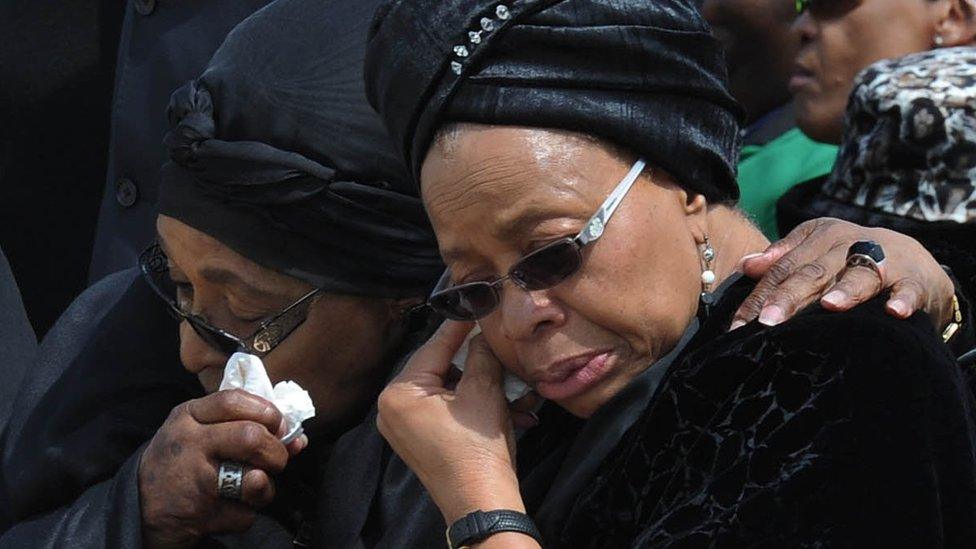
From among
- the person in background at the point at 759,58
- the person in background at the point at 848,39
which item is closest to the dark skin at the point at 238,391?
the person in background at the point at 848,39

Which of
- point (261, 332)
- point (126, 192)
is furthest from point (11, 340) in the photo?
point (261, 332)

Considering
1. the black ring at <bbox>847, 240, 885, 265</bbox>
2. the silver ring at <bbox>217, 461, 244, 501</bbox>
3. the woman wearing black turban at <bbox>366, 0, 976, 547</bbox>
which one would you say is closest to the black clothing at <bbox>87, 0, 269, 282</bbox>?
the silver ring at <bbox>217, 461, 244, 501</bbox>

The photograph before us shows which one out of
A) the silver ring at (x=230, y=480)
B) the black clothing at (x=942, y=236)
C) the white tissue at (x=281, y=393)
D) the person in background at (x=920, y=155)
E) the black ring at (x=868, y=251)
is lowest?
the silver ring at (x=230, y=480)

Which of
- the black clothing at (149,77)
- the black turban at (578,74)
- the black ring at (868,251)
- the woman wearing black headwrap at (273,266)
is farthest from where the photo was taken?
the black clothing at (149,77)

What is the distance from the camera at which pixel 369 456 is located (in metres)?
3.67

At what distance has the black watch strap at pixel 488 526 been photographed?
9.59 feet

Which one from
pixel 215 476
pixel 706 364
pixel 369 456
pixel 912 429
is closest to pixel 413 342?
pixel 369 456

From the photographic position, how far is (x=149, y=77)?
5117 millimetres

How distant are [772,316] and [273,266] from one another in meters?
1.21

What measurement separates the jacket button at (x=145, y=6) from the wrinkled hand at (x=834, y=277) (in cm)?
250

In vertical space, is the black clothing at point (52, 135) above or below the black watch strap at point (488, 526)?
below

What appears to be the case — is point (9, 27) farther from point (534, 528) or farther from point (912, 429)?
point (912, 429)

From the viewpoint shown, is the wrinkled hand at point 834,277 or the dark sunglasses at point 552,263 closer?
the wrinkled hand at point 834,277

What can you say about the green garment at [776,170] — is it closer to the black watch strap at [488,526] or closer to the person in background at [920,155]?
the person in background at [920,155]
